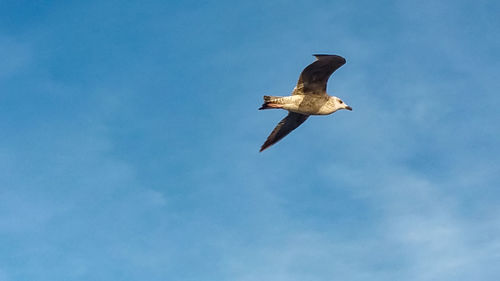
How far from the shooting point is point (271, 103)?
39188 millimetres

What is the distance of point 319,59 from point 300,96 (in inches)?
149

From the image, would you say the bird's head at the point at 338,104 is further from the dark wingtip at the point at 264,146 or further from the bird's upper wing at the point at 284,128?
the dark wingtip at the point at 264,146

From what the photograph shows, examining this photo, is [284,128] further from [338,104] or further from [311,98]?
[311,98]

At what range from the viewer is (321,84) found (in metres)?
38.6

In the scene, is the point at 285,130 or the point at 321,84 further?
the point at 285,130

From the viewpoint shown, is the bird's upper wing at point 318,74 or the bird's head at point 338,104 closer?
the bird's upper wing at point 318,74

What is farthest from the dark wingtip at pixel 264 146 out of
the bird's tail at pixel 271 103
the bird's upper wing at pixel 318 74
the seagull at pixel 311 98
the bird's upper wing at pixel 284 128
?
the bird's upper wing at pixel 318 74

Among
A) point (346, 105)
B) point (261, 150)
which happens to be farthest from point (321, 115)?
point (261, 150)

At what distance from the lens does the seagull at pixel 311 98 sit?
36.8m

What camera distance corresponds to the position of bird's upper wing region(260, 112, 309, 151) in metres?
42.9

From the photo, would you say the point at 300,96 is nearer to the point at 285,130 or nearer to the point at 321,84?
the point at 321,84

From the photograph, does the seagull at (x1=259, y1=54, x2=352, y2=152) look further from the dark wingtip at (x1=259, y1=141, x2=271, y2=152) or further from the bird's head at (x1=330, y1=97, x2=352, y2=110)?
the dark wingtip at (x1=259, y1=141, x2=271, y2=152)

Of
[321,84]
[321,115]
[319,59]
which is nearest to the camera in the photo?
[319,59]

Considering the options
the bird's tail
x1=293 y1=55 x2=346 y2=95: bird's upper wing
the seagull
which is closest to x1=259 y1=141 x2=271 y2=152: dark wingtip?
the seagull
